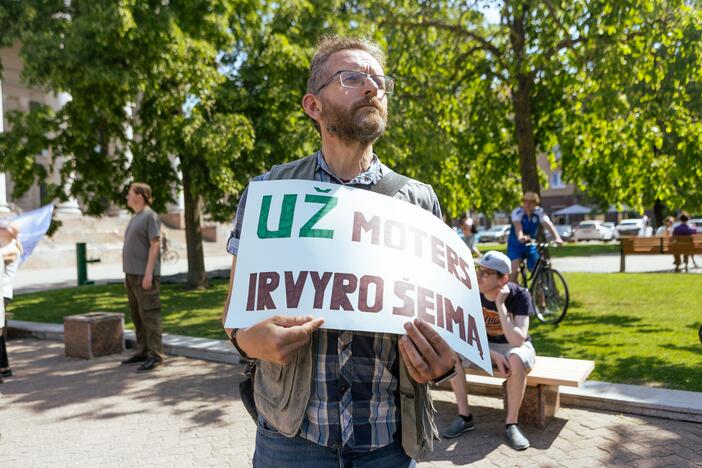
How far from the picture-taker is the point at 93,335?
8.10m

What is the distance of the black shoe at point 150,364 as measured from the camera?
23.9 feet

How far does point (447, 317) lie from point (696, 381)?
5.35 meters

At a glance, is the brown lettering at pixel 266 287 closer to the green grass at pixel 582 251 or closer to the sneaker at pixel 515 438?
the sneaker at pixel 515 438

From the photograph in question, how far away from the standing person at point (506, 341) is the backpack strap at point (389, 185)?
3.08 metres

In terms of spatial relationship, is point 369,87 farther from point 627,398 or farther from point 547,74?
point 547,74

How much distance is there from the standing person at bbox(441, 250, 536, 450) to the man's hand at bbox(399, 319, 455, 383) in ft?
10.8

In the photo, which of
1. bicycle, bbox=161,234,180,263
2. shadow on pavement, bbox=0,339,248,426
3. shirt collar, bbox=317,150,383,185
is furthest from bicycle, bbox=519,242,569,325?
bicycle, bbox=161,234,180,263

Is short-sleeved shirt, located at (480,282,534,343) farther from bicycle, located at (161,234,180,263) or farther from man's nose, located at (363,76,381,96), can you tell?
bicycle, located at (161,234,180,263)

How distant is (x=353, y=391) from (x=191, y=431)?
393 centimetres

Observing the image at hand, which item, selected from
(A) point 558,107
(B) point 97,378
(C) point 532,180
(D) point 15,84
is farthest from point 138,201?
(D) point 15,84

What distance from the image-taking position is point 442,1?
459 inches

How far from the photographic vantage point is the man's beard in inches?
69.6

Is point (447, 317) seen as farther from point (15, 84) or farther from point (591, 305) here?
point (15, 84)

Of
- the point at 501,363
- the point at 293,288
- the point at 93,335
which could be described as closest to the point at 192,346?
the point at 93,335
